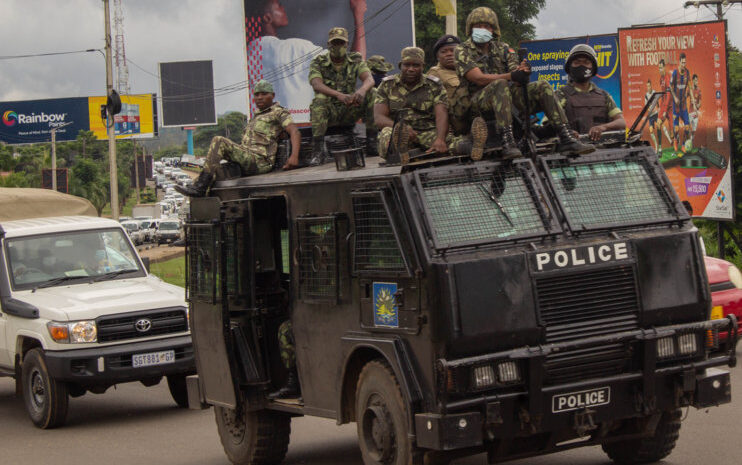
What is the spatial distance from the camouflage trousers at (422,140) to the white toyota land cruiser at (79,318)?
442 centimetres

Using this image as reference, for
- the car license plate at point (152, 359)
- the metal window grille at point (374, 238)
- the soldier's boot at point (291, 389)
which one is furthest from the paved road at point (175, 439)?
the metal window grille at point (374, 238)

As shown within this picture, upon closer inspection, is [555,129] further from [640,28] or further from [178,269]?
[178,269]

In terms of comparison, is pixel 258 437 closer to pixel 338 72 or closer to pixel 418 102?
pixel 418 102

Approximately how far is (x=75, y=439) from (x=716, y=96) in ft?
44.3

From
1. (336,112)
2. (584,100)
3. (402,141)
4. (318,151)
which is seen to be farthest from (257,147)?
(402,141)

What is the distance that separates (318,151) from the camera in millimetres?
10391

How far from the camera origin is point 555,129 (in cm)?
803

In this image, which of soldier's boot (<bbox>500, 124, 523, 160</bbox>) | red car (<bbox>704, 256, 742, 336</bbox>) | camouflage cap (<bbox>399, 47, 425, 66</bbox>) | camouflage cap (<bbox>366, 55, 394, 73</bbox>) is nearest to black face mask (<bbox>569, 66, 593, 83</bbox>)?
camouflage cap (<bbox>399, 47, 425, 66</bbox>)

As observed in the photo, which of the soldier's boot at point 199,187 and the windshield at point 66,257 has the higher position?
the soldier's boot at point 199,187

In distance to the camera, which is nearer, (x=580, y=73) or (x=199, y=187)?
(x=580, y=73)

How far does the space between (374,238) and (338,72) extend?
403 centimetres

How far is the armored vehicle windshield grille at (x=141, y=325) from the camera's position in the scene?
12422mm

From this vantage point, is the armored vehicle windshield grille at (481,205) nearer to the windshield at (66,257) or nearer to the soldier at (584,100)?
the soldier at (584,100)

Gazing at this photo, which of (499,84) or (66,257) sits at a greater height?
(499,84)
